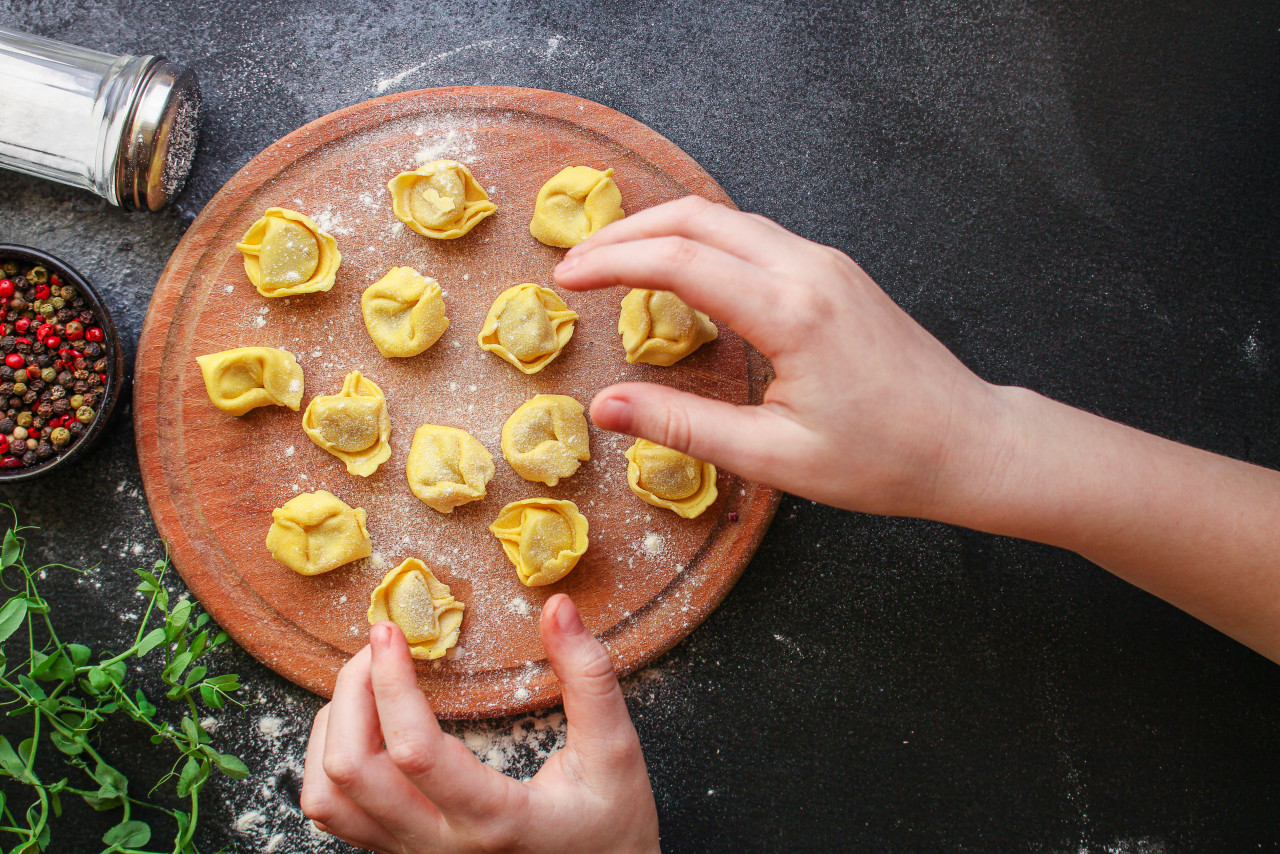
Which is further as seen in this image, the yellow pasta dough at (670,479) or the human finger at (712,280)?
the yellow pasta dough at (670,479)

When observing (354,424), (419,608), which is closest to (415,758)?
(419,608)

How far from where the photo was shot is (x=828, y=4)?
2.07 meters

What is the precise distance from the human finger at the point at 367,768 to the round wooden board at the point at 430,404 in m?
0.33

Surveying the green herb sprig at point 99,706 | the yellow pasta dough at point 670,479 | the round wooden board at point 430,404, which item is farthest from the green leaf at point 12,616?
the yellow pasta dough at point 670,479

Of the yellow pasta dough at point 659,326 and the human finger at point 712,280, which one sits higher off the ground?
the human finger at point 712,280

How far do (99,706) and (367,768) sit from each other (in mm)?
822

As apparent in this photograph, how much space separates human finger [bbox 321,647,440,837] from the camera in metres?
1.39

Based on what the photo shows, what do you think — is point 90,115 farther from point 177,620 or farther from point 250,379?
point 177,620

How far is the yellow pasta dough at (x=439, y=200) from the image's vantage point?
5.95 ft

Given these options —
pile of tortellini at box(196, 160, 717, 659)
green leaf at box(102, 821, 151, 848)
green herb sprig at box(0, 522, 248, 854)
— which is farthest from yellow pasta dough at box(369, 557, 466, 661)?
green leaf at box(102, 821, 151, 848)

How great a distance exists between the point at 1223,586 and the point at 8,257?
2870 millimetres

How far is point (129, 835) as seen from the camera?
156 centimetres

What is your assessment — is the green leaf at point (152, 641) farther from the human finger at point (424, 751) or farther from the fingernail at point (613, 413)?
the fingernail at point (613, 413)

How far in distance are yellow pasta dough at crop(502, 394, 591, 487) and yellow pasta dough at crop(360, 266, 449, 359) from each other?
0.95ft
